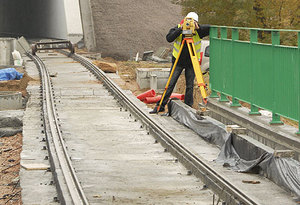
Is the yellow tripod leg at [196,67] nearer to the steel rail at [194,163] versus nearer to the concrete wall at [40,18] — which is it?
the steel rail at [194,163]

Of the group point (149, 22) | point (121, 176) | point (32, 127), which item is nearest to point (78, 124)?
point (32, 127)

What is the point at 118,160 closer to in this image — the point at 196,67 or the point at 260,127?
the point at 260,127

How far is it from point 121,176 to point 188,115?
4.01m

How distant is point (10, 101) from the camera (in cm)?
1689

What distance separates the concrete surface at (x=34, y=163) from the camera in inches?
326

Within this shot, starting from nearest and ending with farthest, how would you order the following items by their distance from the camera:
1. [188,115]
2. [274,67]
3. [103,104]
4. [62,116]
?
[274,67] → [188,115] → [62,116] → [103,104]

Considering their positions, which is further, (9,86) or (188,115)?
(9,86)

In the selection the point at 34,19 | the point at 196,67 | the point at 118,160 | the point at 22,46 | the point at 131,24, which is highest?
the point at 34,19

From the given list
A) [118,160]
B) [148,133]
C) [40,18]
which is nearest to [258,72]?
[148,133]

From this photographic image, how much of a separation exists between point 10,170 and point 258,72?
4552 mm

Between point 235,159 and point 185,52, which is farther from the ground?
point 185,52

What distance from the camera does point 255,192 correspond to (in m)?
8.32

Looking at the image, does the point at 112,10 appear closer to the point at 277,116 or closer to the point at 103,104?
the point at 103,104

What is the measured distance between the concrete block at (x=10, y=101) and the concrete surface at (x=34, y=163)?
2.78ft
